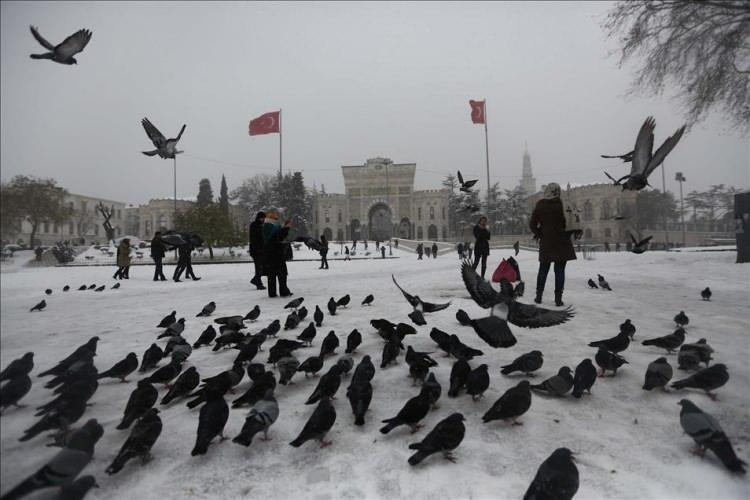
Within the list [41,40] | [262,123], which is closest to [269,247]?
[262,123]

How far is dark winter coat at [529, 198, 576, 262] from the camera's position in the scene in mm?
5625

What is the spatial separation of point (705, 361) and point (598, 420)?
52.1 inches

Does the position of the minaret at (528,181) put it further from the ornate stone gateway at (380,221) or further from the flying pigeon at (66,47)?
the ornate stone gateway at (380,221)

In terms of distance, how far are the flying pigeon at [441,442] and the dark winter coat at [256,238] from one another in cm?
462

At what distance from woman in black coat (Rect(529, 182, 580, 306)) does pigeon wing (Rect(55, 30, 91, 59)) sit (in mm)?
5569

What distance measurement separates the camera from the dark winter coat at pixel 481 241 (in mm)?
8906

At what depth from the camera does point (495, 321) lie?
2410 millimetres

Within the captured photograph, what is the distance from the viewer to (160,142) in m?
1.68

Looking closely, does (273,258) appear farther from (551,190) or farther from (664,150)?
(664,150)

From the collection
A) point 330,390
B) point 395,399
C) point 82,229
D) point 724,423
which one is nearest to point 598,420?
point 724,423

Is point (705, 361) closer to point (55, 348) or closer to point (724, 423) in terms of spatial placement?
point (724, 423)

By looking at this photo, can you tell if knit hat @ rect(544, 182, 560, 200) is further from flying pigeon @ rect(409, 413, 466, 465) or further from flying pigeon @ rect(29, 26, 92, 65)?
flying pigeon @ rect(29, 26, 92, 65)

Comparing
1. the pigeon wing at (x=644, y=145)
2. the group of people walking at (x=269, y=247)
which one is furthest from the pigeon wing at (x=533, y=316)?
the group of people walking at (x=269, y=247)

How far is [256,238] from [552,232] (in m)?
4.75
